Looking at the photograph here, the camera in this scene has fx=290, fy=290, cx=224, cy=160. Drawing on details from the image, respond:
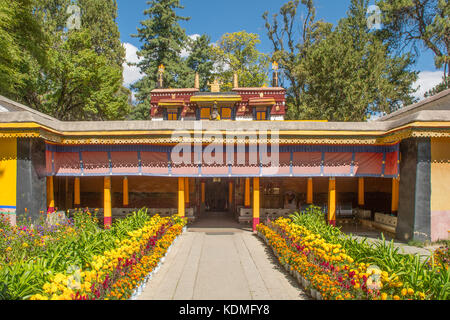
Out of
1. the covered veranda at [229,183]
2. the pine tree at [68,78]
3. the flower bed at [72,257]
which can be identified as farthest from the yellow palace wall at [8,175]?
the pine tree at [68,78]

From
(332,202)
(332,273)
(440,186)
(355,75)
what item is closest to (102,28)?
(355,75)

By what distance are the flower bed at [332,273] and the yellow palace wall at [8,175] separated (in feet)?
34.7

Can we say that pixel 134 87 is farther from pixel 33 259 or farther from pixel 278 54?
pixel 33 259

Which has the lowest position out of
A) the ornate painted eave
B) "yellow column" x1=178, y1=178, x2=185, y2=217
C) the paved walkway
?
the paved walkway

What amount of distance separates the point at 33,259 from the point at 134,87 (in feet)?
126

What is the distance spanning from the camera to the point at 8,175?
38.5 ft

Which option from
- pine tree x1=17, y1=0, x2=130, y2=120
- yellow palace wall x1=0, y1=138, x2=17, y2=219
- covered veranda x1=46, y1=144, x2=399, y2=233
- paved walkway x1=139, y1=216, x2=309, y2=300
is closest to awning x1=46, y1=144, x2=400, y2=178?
covered veranda x1=46, y1=144, x2=399, y2=233

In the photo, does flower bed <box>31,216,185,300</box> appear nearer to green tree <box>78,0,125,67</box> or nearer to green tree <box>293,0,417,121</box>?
green tree <box>293,0,417,121</box>

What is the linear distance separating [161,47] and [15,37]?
23102 millimetres

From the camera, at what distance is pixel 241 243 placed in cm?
1223

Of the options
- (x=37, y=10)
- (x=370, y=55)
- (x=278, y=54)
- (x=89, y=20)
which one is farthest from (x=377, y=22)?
(x=37, y=10)

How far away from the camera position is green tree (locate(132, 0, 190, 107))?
4128 cm

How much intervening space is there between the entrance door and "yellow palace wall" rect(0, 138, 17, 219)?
40.9ft
